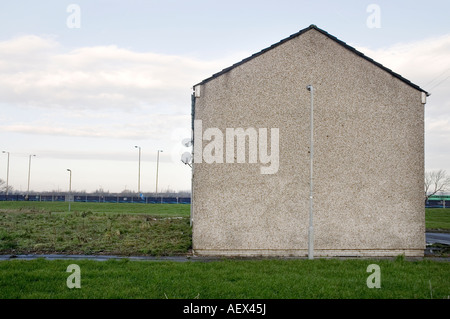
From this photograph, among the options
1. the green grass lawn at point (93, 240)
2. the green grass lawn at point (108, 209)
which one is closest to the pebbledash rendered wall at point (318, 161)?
the green grass lawn at point (93, 240)

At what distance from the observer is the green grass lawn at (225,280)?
880cm

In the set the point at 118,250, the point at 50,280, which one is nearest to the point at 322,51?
the point at 118,250

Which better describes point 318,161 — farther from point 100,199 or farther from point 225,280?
point 100,199

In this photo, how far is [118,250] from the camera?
16125 millimetres

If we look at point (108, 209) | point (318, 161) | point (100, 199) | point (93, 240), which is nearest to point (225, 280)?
point (318, 161)

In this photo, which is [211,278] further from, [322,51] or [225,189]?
[322,51]

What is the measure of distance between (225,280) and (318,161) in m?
7.03

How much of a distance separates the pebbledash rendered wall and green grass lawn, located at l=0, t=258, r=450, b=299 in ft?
8.11

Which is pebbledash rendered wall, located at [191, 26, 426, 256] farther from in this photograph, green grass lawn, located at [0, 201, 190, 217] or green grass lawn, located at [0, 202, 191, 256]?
green grass lawn, located at [0, 201, 190, 217]

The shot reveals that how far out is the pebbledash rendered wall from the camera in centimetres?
1529

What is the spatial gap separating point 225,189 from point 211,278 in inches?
210

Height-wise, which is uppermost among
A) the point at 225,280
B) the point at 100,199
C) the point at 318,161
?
the point at 318,161

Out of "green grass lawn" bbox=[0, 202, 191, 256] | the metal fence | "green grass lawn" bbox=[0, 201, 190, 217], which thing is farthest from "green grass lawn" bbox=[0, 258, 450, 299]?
the metal fence

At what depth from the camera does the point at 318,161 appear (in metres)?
15.7
